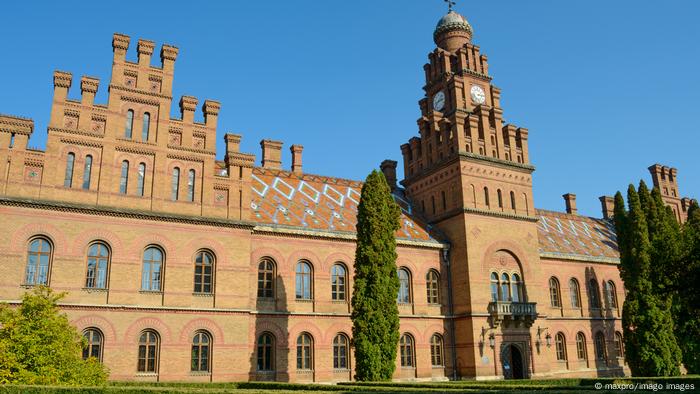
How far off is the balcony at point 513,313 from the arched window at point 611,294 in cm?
1081

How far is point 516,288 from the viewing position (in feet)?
120

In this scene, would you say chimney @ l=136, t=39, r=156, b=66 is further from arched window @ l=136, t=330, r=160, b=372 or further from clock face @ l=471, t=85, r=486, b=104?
clock face @ l=471, t=85, r=486, b=104

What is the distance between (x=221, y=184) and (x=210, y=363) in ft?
28.5

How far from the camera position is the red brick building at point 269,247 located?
25.0m

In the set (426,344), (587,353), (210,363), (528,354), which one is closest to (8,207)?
(210,363)

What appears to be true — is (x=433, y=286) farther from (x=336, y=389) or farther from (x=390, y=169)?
(x=336, y=389)

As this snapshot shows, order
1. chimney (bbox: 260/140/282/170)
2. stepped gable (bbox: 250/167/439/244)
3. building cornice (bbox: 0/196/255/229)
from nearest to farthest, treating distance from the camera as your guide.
Result: building cornice (bbox: 0/196/255/229), stepped gable (bbox: 250/167/439/244), chimney (bbox: 260/140/282/170)

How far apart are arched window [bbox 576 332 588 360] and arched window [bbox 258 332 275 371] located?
889 inches

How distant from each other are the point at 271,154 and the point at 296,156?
7.33 ft

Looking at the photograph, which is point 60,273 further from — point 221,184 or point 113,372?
point 221,184

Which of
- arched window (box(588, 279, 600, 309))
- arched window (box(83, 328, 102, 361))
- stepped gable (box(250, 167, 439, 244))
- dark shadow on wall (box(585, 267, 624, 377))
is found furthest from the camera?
arched window (box(588, 279, 600, 309))

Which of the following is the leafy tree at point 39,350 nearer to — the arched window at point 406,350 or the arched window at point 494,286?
the arched window at point 406,350

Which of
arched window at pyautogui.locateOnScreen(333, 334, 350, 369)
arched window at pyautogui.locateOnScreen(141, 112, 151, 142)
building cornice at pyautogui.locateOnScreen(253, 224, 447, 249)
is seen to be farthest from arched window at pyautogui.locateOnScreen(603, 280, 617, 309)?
arched window at pyautogui.locateOnScreen(141, 112, 151, 142)

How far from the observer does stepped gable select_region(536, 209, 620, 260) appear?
42287 mm
